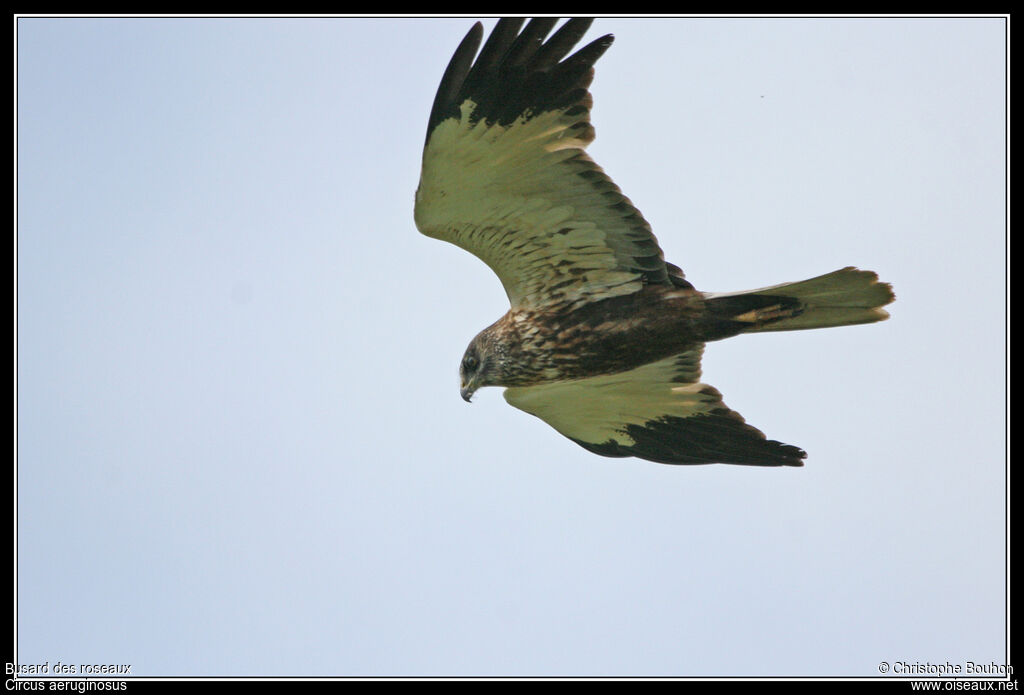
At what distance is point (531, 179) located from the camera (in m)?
6.73

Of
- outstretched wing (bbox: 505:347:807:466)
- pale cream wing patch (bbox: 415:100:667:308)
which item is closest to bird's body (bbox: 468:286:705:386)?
pale cream wing patch (bbox: 415:100:667:308)

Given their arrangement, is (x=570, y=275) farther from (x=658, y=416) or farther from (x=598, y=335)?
(x=658, y=416)

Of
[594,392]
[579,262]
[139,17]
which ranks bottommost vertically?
[594,392]

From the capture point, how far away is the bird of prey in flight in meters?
6.29

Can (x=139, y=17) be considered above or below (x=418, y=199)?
above

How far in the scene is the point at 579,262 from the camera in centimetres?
727

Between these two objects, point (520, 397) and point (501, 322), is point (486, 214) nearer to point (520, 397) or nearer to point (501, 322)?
point (501, 322)

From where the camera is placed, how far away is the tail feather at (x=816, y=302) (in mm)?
6438

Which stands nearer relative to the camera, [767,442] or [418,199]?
[418,199]

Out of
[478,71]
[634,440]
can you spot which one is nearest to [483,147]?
[478,71]

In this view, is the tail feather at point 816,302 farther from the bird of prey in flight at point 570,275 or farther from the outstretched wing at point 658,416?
the outstretched wing at point 658,416

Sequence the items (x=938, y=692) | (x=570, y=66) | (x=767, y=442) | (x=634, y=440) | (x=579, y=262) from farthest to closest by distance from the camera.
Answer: (x=634, y=440) → (x=767, y=442) → (x=579, y=262) → (x=938, y=692) → (x=570, y=66)

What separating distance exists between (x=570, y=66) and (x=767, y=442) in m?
3.54

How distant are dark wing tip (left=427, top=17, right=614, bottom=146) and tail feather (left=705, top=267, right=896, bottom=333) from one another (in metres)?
1.73
